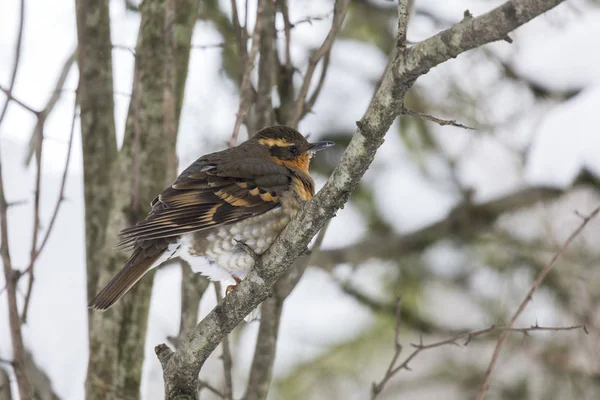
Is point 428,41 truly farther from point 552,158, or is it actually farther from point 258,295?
point 552,158

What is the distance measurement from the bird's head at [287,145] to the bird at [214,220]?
247 mm

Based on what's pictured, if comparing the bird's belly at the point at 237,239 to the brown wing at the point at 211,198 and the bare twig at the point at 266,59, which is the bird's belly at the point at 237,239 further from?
the bare twig at the point at 266,59

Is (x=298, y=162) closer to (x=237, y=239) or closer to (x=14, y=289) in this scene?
(x=237, y=239)

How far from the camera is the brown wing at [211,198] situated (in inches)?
160

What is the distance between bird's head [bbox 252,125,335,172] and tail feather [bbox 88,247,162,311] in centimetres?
107

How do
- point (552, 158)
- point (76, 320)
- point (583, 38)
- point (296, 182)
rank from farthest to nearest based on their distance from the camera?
1. point (583, 38)
2. point (552, 158)
3. point (76, 320)
4. point (296, 182)

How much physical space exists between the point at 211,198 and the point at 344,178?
5.63 feet

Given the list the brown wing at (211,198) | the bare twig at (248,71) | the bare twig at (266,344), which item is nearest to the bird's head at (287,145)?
the brown wing at (211,198)

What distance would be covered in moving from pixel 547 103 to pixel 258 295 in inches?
209

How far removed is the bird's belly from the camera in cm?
423

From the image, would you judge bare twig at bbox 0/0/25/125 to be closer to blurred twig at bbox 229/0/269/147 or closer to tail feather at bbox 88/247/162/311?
tail feather at bbox 88/247/162/311

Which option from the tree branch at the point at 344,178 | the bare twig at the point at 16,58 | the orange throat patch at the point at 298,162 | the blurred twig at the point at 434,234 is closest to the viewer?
the tree branch at the point at 344,178

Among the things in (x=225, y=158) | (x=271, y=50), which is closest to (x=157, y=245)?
(x=225, y=158)

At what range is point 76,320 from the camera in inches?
228
